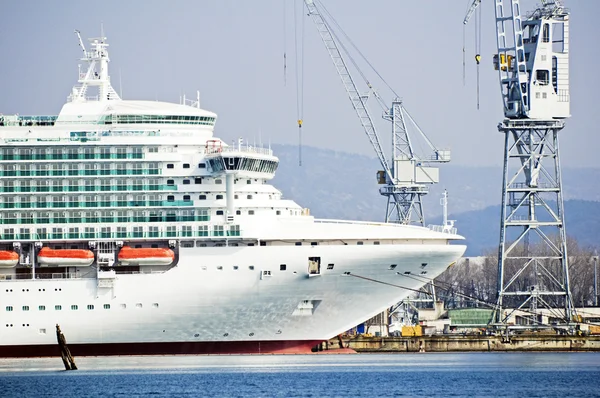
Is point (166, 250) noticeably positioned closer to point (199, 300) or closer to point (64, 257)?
point (199, 300)

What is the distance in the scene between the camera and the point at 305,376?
243 ft

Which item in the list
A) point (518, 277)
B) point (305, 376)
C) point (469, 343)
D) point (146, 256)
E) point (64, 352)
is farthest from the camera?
point (518, 277)

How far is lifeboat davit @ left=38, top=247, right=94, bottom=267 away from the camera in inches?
3250

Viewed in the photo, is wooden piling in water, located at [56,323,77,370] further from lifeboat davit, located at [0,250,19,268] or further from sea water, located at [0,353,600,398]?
lifeboat davit, located at [0,250,19,268]

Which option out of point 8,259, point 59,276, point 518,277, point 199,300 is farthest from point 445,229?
point 518,277

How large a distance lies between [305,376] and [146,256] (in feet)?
43.9

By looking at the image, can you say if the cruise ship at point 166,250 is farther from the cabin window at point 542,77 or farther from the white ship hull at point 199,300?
the cabin window at point 542,77

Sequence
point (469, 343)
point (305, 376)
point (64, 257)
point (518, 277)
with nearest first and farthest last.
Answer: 1. point (305, 376)
2. point (64, 257)
3. point (469, 343)
4. point (518, 277)

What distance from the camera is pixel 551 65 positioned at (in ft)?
322

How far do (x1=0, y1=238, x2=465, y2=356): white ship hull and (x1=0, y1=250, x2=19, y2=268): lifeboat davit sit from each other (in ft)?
3.64

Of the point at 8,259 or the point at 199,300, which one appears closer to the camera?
the point at 199,300

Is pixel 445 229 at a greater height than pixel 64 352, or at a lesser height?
greater

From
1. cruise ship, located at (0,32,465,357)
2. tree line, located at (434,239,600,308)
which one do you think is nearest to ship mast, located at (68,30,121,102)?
cruise ship, located at (0,32,465,357)

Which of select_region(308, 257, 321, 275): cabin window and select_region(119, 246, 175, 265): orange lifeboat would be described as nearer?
select_region(119, 246, 175, 265): orange lifeboat
